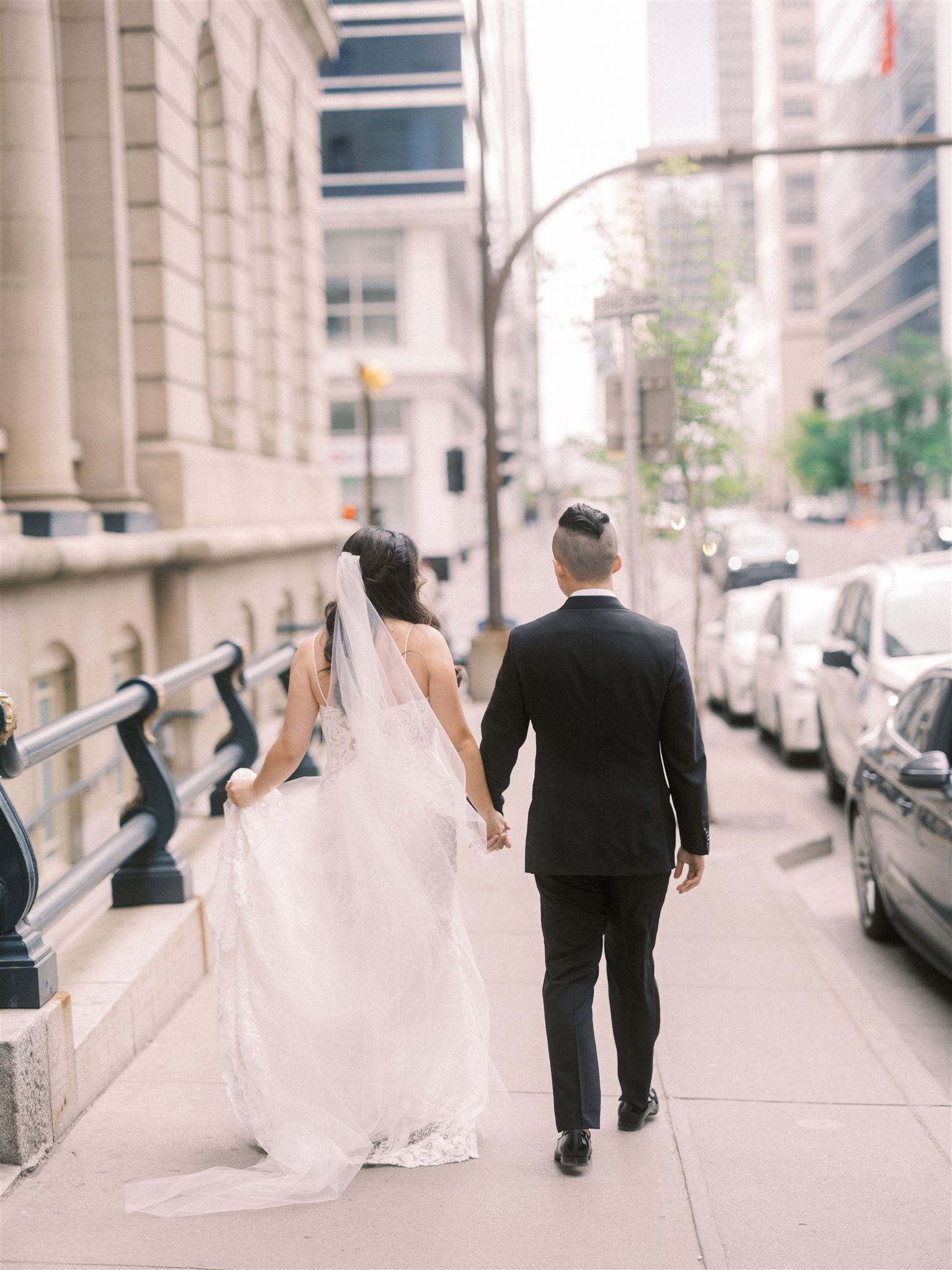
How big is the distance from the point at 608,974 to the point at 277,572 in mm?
11922

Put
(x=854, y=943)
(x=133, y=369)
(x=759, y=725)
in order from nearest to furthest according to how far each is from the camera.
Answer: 1. (x=854, y=943)
2. (x=133, y=369)
3. (x=759, y=725)

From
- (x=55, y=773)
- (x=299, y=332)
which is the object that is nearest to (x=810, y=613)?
(x=55, y=773)

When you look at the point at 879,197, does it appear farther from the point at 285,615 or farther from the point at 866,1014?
the point at 866,1014

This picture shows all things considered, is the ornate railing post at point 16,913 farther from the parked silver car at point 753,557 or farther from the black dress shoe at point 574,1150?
the parked silver car at point 753,557

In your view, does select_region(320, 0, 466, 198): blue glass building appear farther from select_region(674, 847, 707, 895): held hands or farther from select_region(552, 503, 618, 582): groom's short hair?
select_region(674, 847, 707, 895): held hands

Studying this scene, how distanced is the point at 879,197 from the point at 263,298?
115 meters

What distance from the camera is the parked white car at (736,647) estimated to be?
17109mm

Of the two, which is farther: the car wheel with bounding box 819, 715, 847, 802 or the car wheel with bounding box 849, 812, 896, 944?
the car wheel with bounding box 819, 715, 847, 802

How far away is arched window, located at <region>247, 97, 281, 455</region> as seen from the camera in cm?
1728

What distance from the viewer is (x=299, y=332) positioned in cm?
1964

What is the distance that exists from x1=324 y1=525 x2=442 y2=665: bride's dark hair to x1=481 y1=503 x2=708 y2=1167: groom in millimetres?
348

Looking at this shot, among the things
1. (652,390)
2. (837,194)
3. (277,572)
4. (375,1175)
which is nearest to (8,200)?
(652,390)

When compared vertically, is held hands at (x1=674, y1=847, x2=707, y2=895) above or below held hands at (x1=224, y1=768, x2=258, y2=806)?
below

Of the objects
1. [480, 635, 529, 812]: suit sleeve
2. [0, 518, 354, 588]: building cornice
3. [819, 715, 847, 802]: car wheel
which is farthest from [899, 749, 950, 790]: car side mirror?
[819, 715, 847, 802]: car wheel
